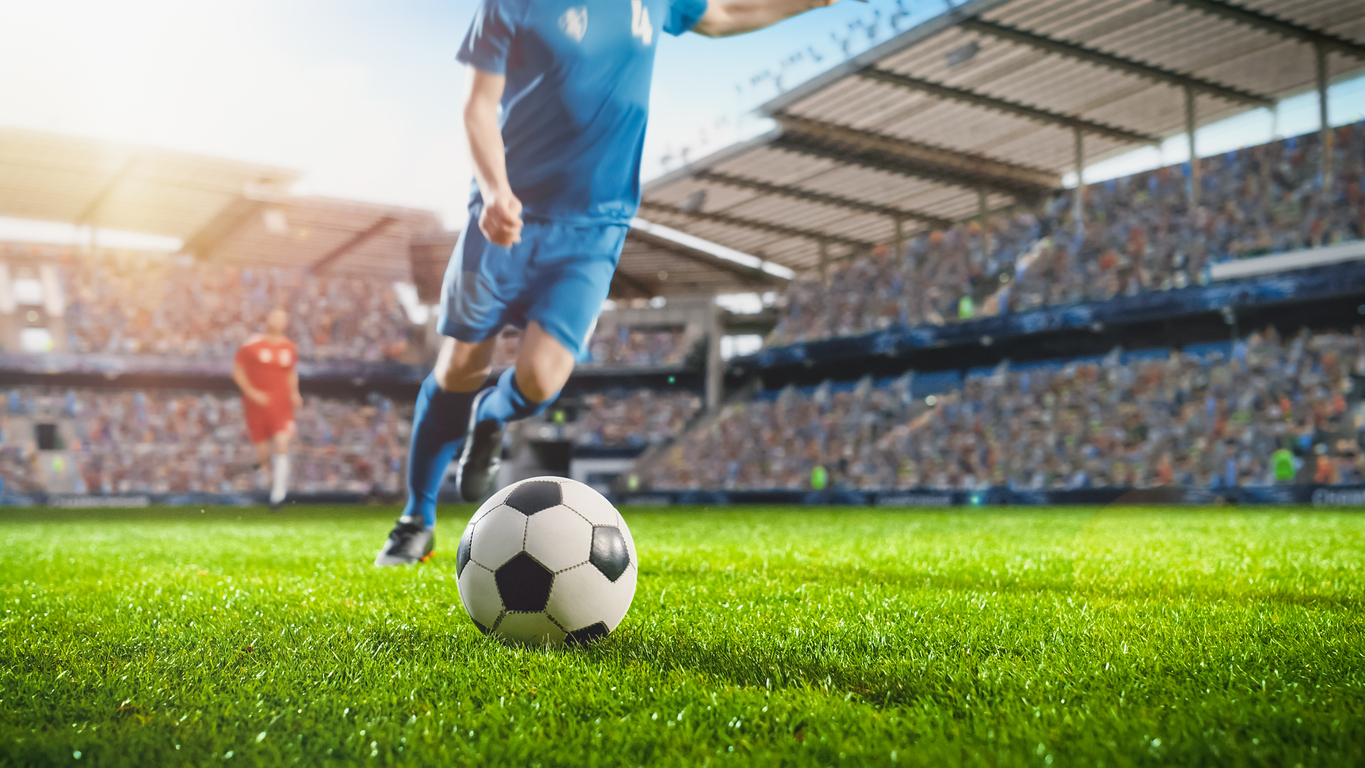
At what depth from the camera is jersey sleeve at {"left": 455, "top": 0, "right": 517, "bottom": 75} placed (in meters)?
3.76

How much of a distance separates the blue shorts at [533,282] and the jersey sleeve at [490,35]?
2.27ft

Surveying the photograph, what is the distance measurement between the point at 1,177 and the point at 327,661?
78.5ft

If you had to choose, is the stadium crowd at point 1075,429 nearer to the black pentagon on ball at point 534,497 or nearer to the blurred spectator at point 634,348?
the blurred spectator at point 634,348

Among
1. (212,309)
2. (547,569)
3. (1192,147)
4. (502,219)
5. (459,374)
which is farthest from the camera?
(212,309)

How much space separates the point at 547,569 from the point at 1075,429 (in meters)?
16.8

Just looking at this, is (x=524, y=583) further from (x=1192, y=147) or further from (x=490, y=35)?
(x=1192, y=147)

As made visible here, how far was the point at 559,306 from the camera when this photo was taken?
402 cm

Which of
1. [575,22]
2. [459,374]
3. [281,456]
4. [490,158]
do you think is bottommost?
[281,456]

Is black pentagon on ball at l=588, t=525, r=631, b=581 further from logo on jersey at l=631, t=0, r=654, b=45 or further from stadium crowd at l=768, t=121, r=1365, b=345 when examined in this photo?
stadium crowd at l=768, t=121, r=1365, b=345

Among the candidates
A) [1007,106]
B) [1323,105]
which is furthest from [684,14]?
[1323,105]

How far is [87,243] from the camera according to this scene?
24.7 m

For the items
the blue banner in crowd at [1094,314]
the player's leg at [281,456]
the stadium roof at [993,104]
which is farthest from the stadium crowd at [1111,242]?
the player's leg at [281,456]

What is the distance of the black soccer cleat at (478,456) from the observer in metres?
4.50

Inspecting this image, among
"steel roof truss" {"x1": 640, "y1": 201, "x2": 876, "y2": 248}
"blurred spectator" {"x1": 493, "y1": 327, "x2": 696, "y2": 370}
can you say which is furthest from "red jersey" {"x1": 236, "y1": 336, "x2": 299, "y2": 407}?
"blurred spectator" {"x1": 493, "y1": 327, "x2": 696, "y2": 370}
